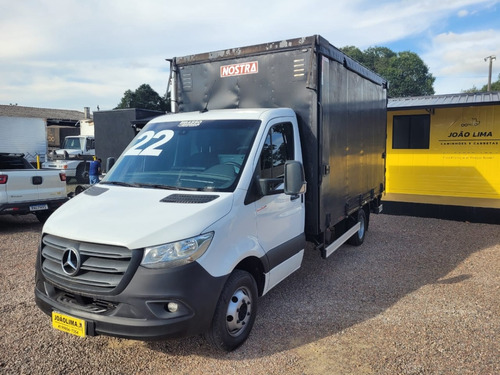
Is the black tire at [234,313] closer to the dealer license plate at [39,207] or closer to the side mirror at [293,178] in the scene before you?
the side mirror at [293,178]

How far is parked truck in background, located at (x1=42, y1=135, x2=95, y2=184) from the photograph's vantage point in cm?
1847

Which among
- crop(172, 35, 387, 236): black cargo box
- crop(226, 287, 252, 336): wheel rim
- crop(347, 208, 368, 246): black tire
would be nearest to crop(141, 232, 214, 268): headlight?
crop(226, 287, 252, 336): wheel rim

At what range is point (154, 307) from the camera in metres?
3.05

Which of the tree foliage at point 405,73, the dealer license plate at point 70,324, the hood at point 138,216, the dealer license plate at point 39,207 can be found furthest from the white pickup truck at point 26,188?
the tree foliage at point 405,73

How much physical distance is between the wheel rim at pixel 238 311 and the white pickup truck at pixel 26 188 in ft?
21.7

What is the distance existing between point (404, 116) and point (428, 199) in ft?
8.07

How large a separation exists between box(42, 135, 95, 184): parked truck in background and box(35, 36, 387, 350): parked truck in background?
14531 mm

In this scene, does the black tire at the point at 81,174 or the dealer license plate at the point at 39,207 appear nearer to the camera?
the dealer license plate at the point at 39,207

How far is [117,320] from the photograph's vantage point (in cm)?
304

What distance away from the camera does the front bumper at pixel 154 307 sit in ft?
9.89

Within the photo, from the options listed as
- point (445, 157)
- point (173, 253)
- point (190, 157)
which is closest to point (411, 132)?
point (445, 157)

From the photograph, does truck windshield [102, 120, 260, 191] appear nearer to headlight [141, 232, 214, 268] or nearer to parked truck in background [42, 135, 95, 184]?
headlight [141, 232, 214, 268]

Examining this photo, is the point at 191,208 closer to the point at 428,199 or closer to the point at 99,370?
the point at 99,370

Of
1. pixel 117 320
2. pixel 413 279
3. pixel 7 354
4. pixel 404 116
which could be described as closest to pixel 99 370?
pixel 117 320
